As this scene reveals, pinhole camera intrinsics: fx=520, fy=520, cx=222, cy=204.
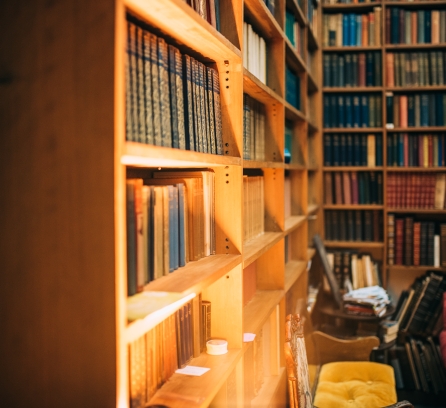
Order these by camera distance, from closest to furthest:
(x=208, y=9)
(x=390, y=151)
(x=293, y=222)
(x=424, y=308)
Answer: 1. (x=208, y=9)
2. (x=293, y=222)
3. (x=424, y=308)
4. (x=390, y=151)

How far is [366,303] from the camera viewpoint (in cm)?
327

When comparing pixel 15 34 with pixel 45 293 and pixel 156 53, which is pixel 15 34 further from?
pixel 45 293

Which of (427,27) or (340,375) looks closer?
(340,375)

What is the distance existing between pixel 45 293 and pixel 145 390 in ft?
1.22

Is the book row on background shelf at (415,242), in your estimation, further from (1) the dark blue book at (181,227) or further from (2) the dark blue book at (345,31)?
(1) the dark blue book at (181,227)

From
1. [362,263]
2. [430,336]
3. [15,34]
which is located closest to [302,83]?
[362,263]

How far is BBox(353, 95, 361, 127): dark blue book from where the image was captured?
405 cm

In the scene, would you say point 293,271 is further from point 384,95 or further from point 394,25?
point 394,25

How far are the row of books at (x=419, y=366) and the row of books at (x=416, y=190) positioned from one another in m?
0.99

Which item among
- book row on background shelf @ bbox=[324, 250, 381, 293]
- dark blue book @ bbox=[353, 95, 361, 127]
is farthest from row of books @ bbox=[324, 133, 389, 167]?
book row on background shelf @ bbox=[324, 250, 381, 293]

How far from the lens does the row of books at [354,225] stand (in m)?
4.07

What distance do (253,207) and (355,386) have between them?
113 cm

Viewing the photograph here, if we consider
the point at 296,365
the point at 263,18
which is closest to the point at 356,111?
the point at 263,18

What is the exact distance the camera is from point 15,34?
3.39 ft
